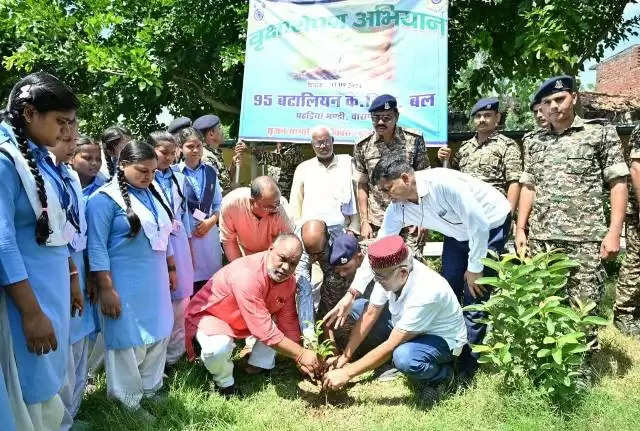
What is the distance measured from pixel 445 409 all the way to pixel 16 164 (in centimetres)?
256

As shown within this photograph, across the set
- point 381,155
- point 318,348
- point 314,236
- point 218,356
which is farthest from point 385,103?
point 218,356

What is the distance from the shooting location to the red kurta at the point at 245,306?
334cm

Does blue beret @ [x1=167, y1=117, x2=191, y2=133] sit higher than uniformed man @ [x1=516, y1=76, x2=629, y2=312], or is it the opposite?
blue beret @ [x1=167, y1=117, x2=191, y2=133]

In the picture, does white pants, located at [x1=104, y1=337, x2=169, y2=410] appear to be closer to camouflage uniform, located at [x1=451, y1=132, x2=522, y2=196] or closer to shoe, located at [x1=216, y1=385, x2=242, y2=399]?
shoe, located at [x1=216, y1=385, x2=242, y2=399]

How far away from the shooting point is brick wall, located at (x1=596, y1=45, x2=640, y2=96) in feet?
76.2

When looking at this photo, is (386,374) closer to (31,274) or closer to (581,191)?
(581,191)

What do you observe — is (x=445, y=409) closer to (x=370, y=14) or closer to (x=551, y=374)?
(x=551, y=374)

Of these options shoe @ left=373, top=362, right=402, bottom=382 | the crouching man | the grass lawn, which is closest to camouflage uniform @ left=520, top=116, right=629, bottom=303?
the grass lawn

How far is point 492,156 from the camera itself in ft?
15.5

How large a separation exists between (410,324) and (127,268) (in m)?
1.65

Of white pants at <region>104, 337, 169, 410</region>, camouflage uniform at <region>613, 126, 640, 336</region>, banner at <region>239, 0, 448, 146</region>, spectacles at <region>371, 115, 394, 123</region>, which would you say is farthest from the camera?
banner at <region>239, 0, 448, 146</region>

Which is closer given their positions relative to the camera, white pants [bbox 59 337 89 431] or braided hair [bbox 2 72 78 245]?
braided hair [bbox 2 72 78 245]

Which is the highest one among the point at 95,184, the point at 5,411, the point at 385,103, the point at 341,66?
the point at 341,66

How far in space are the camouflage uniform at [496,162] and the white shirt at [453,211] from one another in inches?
44.1
